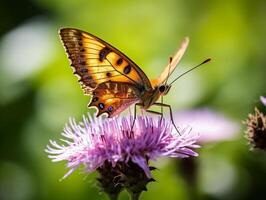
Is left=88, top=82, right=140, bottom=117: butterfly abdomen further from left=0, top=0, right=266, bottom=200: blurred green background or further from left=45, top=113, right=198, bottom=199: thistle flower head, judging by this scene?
left=0, top=0, right=266, bottom=200: blurred green background

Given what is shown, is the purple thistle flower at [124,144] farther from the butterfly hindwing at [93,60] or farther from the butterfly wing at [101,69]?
the butterfly hindwing at [93,60]

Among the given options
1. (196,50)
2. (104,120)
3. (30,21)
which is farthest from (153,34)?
(104,120)

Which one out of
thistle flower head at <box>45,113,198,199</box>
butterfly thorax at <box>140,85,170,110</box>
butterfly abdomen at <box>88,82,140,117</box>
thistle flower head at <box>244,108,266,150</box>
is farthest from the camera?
butterfly thorax at <box>140,85,170,110</box>

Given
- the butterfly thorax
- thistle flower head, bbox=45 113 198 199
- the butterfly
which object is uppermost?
the butterfly

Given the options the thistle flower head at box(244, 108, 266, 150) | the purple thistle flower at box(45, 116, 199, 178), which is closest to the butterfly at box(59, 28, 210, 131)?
the purple thistle flower at box(45, 116, 199, 178)

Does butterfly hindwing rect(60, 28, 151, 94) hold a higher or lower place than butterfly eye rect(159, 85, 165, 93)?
higher

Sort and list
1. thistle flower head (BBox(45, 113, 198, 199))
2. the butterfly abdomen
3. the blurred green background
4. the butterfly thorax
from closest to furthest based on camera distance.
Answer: thistle flower head (BBox(45, 113, 198, 199)) → the butterfly abdomen → the butterfly thorax → the blurred green background
